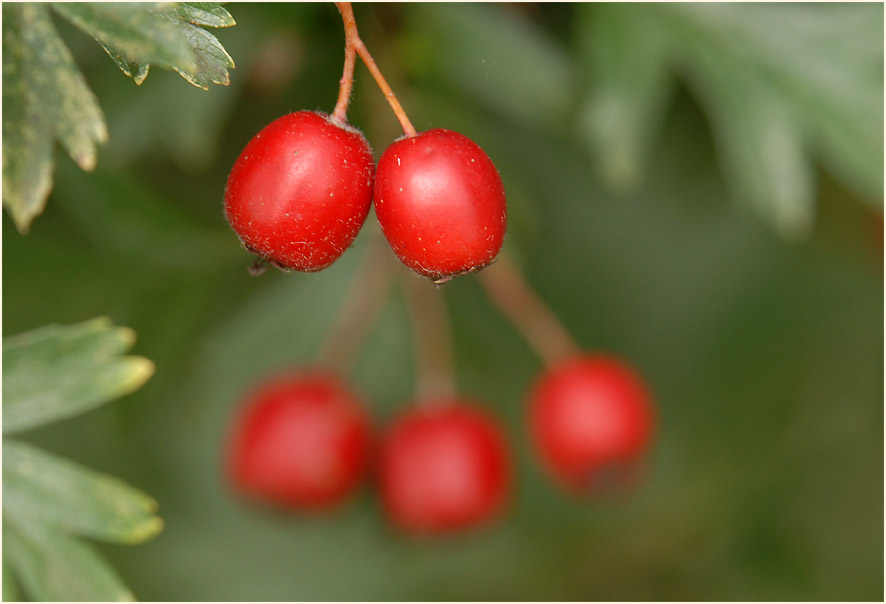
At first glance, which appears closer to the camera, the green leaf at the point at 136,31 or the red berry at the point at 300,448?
the green leaf at the point at 136,31

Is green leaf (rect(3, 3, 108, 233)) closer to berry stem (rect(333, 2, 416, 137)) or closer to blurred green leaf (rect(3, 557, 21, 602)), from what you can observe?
berry stem (rect(333, 2, 416, 137))

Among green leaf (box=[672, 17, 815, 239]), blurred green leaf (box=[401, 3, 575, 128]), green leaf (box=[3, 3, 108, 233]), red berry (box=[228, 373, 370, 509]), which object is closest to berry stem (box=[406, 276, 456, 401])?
red berry (box=[228, 373, 370, 509])

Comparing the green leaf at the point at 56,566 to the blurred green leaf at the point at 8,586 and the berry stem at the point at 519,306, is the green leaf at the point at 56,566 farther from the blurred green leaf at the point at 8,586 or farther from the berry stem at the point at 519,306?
the berry stem at the point at 519,306

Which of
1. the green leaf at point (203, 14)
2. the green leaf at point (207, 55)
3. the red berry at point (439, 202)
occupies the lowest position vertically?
the red berry at point (439, 202)

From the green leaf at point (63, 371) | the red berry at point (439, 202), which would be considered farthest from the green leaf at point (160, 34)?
the green leaf at point (63, 371)

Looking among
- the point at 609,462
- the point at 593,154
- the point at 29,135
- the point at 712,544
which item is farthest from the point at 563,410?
the point at 29,135

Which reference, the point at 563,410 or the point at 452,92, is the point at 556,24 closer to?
the point at 452,92
